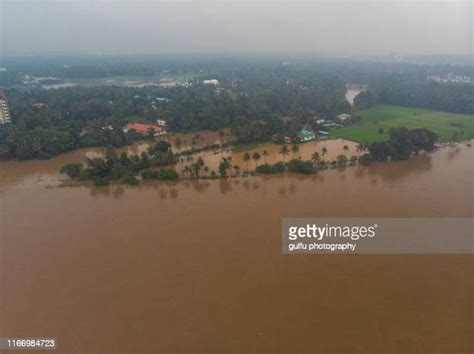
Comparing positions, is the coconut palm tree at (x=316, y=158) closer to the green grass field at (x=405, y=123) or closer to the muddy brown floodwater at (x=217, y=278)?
the muddy brown floodwater at (x=217, y=278)

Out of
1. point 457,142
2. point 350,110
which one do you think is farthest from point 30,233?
point 350,110

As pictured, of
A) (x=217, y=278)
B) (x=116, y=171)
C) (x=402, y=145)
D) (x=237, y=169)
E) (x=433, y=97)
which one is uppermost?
(x=433, y=97)

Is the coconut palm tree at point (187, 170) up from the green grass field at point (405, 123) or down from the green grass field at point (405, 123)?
down

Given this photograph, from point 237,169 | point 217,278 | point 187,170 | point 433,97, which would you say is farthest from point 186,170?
point 433,97

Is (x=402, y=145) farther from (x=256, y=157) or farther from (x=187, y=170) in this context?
(x=187, y=170)

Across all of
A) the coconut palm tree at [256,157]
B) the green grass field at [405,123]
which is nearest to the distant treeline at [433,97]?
the green grass field at [405,123]
